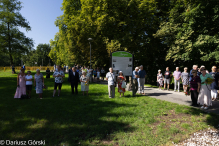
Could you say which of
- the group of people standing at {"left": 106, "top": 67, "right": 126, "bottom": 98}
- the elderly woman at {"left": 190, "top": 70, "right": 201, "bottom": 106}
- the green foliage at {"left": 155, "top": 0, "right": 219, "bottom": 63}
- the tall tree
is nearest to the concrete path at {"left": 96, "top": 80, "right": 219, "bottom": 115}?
the elderly woman at {"left": 190, "top": 70, "right": 201, "bottom": 106}

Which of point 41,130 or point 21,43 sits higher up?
point 21,43

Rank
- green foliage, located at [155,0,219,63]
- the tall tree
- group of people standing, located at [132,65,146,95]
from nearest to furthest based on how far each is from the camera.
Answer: group of people standing, located at [132,65,146,95] < green foliage, located at [155,0,219,63] < the tall tree

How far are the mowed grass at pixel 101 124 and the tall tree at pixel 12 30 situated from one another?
91.2 feet

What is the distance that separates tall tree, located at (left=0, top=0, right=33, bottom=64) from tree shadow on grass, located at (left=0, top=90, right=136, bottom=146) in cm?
2797

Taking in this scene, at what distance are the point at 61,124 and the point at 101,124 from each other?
134 centimetres

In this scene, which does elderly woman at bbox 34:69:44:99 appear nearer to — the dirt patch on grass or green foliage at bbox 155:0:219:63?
the dirt patch on grass

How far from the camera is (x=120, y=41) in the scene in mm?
19156

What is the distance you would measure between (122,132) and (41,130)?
2.51 meters

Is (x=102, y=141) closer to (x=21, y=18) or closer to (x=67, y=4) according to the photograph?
(x=67, y=4)

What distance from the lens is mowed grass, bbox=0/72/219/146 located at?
4551mm

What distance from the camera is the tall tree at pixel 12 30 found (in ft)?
96.7

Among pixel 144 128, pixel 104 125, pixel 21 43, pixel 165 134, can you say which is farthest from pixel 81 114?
pixel 21 43

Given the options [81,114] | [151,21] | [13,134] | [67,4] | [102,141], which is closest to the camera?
[102,141]

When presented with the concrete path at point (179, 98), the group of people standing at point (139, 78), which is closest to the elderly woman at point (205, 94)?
the concrete path at point (179, 98)
